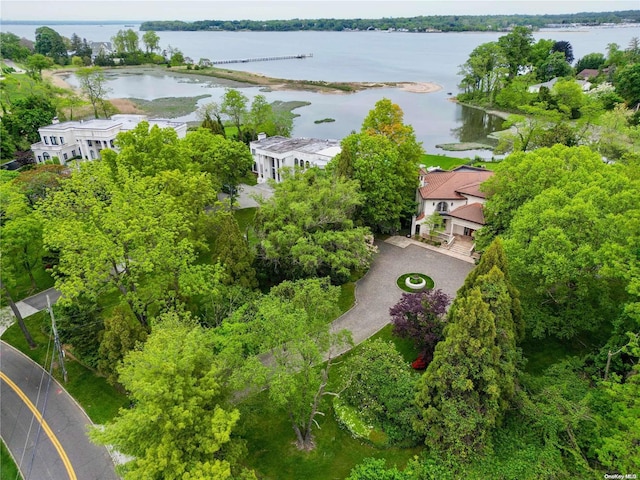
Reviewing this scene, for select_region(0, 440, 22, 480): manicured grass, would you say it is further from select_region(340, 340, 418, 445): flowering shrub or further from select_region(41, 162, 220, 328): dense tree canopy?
select_region(340, 340, 418, 445): flowering shrub

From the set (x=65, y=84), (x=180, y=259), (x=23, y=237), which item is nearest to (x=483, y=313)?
(x=180, y=259)

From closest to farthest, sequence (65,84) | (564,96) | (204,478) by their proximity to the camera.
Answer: (204,478)
(564,96)
(65,84)

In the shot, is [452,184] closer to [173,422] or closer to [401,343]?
[401,343]

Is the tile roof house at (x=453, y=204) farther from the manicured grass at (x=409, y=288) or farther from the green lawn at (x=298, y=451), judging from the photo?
the green lawn at (x=298, y=451)

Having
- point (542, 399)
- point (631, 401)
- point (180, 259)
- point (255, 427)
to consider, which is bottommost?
point (255, 427)

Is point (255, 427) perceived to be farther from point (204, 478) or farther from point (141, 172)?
point (141, 172)
